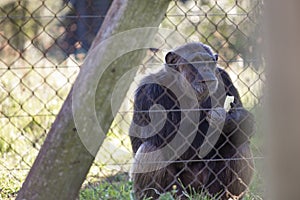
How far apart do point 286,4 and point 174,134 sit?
3117 millimetres

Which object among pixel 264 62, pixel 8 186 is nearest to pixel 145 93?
pixel 8 186

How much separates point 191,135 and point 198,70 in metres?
0.51

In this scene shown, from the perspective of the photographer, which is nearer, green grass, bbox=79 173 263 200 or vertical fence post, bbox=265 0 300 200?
vertical fence post, bbox=265 0 300 200

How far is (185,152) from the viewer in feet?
13.7

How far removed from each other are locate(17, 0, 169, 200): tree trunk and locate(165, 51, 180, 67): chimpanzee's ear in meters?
2.02

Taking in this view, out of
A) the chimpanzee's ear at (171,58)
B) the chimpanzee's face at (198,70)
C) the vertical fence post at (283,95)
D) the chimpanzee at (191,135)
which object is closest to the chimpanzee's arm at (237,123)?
the chimpanzee at (191,135)

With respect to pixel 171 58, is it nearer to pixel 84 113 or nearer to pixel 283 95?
pixel 84 113

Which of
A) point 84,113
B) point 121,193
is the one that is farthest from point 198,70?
point 84,113

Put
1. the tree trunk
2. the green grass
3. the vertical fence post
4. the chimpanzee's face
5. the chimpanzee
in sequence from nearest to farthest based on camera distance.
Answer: the vertical fence post < the tree trunk < the green grass < the chimpanzee < the chimpanzee's face

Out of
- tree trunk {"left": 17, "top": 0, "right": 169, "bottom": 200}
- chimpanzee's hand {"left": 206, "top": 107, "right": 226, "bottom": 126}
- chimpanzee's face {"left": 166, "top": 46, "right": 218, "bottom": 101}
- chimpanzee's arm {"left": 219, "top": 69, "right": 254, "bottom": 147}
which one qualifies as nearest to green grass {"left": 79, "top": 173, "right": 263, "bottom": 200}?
chimpanzee's arm {"left": 219, "top": 69, "right": 254, "bottom": 147}

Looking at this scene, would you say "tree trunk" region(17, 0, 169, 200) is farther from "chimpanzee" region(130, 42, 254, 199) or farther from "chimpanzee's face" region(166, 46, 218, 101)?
"chimpanzee's face" region(166, 46, 218, 101)

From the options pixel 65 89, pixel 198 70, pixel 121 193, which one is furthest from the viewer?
pixel 65 89

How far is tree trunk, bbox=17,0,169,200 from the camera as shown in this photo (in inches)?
90.8

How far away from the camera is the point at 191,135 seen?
13.6ft
